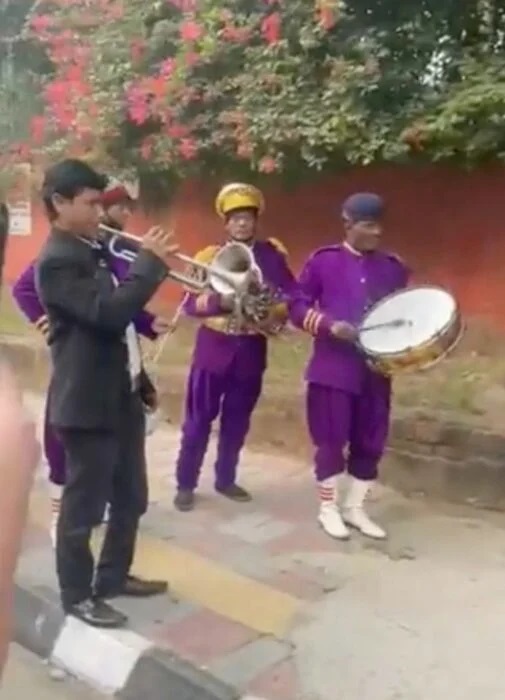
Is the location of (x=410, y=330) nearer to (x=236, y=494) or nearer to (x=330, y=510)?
(x=330, y=510)

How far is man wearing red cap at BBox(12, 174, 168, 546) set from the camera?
4453 millimetres

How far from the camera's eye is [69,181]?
3848mm

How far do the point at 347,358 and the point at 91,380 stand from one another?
4.69 feet

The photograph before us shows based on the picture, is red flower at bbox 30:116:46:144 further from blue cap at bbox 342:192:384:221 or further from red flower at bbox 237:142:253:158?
blue cap at bbox 342:192:384:221

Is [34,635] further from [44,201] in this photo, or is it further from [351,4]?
[351,4]

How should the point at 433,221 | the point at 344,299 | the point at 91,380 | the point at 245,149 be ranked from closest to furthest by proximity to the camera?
the point at 91,380 → the point at 344,299 → the point at 245,149 → the point at 433,221

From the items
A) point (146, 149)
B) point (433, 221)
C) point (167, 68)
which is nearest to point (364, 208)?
point (433, 221)

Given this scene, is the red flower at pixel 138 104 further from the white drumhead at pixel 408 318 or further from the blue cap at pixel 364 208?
the white drumhead at pixel 408 318

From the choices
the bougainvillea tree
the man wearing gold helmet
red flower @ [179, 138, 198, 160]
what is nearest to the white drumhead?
the man wearing gold helmet

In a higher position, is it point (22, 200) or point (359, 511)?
point (22, 200)

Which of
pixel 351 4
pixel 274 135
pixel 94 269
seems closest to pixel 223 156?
pixel 274 135

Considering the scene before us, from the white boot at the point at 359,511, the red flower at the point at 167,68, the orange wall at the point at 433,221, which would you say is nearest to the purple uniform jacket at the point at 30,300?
the white boot at the point at 359,511

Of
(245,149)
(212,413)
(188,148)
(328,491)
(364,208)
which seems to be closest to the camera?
(364,208)

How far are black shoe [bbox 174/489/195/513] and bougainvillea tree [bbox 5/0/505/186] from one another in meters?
2.88
